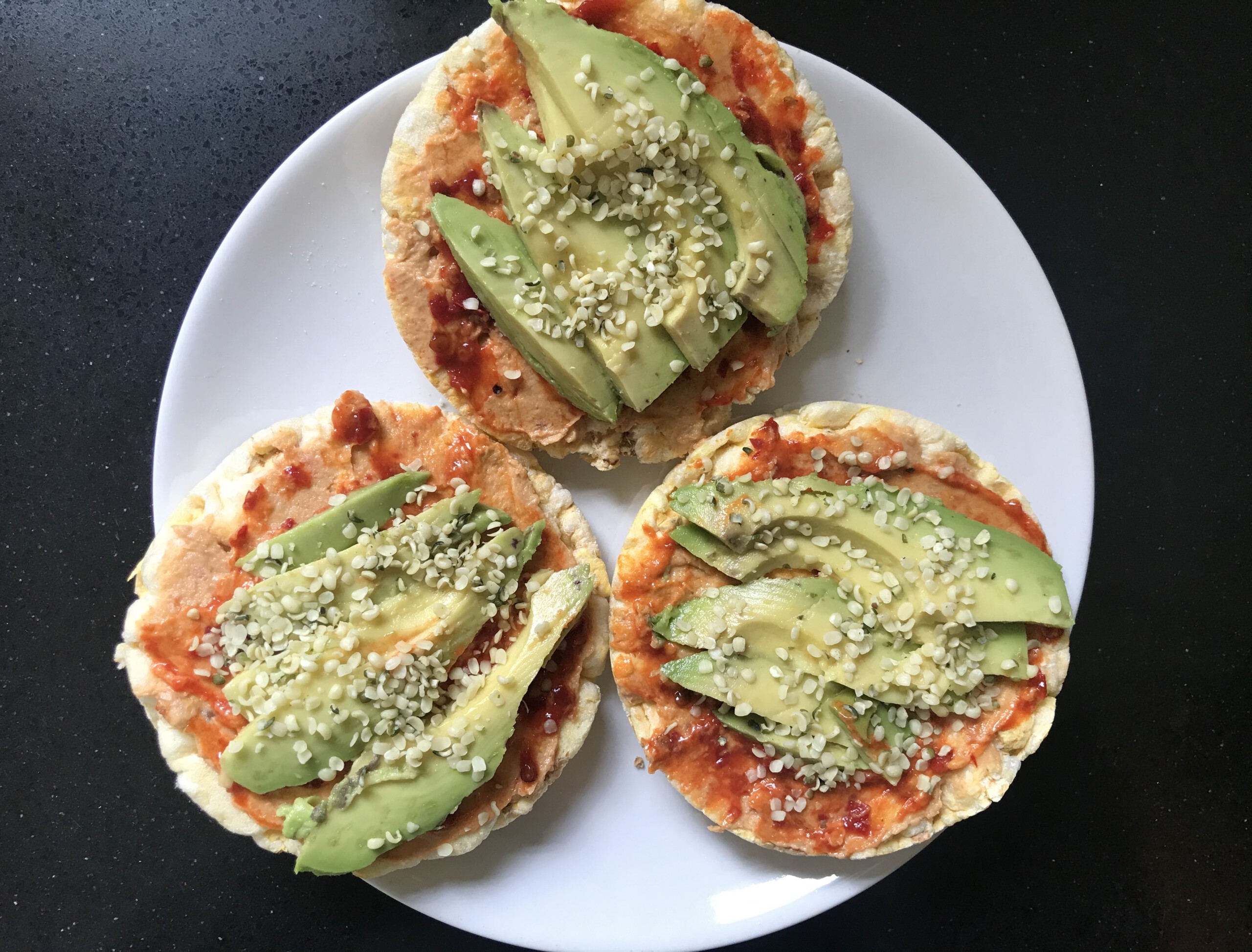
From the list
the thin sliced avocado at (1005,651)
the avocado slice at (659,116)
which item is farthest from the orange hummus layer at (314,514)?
the thin sliced avocado at (1005,651)

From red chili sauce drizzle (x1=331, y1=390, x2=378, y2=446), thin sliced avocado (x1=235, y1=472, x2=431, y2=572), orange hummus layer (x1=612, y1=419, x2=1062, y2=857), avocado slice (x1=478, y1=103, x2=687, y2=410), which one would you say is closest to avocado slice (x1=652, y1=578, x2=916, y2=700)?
orange hummus layer (x1=612, y1=419, x2=1062, y2=857)

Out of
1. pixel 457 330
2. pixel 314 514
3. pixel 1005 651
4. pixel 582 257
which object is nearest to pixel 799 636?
pixel 1005 651

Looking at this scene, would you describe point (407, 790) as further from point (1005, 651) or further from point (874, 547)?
point (1005, 651)

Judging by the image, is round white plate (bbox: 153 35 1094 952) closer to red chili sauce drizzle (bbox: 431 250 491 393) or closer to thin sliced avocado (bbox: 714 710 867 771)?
red chili sauce drizzle (bbox: 431 250 491 393)

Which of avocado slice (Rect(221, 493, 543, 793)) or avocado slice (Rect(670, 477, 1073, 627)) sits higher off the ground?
avocado slice (Rect(221, 493, 543, 793))

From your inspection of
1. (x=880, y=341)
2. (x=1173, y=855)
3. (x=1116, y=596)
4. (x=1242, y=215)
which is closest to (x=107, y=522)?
(x=880, y=341)

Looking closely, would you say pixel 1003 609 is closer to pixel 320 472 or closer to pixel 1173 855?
pixel 1173 855
